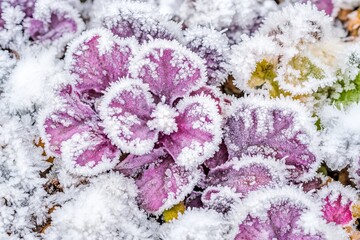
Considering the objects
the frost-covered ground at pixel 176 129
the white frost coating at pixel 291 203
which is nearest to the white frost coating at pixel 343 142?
the frost-covered ground at pixel 176 129

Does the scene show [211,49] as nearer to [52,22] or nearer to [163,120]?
[163,120]

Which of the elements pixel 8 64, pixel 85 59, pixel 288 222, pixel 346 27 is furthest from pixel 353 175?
pixel 8 64

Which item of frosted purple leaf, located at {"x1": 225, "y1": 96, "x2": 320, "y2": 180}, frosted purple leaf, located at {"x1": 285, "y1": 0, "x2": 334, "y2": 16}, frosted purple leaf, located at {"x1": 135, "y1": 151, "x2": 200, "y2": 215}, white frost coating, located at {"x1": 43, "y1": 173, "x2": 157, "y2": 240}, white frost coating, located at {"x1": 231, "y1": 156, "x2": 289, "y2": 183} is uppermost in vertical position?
frosted purple leaf, located at {"x1": 285, "y1": 0, "x2": 334, "y2": 16}

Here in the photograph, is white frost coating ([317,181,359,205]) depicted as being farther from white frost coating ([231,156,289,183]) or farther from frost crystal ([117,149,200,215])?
frost crystal ([117,149,200,215])

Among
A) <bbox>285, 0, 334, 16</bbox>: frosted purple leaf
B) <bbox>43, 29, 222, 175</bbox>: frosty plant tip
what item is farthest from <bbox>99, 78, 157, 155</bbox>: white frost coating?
<bbox>285, 0, 334, 16</bbox>: frosted purple leaf

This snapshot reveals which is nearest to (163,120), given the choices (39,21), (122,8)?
(122,8)

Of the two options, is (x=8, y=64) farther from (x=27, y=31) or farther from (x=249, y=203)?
(x=249, y=203)

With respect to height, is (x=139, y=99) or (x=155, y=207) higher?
(x=139, y=99)
